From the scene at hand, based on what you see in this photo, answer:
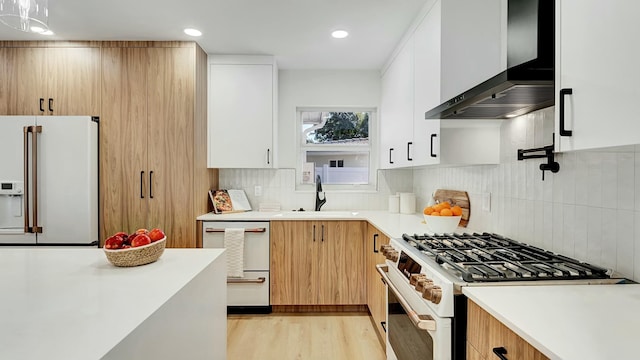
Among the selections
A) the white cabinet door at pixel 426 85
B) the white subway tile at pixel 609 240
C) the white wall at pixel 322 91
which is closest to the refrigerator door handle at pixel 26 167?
the white wall at pixel 322 91

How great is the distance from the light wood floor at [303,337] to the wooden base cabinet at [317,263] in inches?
6.2

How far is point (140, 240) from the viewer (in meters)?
1.55

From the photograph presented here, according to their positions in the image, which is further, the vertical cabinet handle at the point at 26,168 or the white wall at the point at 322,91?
the white wall at the point at 322,91

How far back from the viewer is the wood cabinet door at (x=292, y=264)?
10.5 feet

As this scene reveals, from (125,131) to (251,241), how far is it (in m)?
1.45

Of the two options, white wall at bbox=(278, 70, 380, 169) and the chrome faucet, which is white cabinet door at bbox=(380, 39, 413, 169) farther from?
the chrome faucet

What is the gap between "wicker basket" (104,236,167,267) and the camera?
150 cm

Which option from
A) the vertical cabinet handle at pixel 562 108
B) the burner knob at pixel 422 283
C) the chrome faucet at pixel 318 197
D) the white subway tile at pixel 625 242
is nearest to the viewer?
the vertical cabinet handle at pixel 562 108

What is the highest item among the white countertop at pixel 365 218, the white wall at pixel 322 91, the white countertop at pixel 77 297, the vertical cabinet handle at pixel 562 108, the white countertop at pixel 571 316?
the white wall at pixel 322 91

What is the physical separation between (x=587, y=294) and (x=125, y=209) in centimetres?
318

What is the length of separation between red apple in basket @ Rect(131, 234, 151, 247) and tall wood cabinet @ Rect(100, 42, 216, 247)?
1.54 meters

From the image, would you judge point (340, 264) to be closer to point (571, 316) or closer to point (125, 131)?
point (125, 131)

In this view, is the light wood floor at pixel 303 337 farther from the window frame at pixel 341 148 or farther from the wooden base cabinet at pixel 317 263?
the window frame at pixel 341 148

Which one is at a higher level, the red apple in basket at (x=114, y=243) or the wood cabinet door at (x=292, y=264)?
the red apple in basket at (x=114, y=243)
